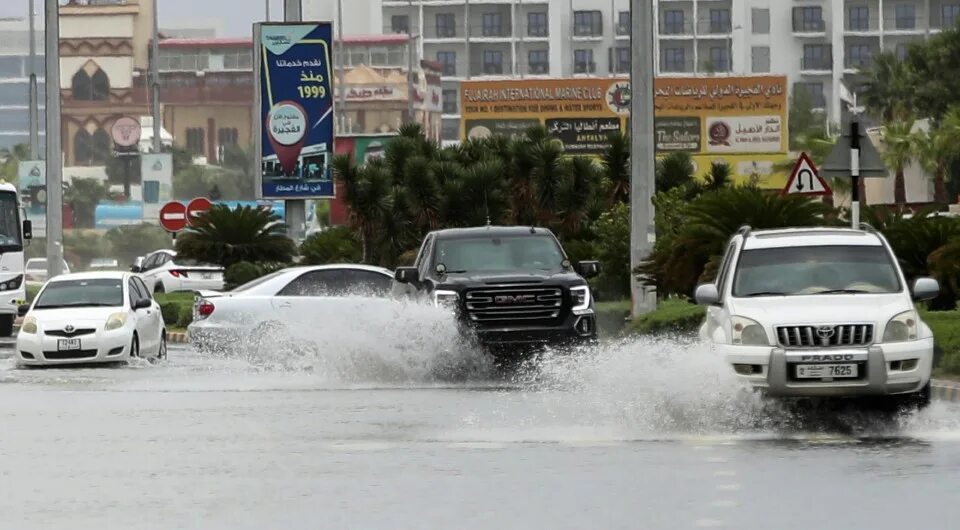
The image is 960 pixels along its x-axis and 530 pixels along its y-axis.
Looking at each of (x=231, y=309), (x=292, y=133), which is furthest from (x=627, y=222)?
(x=231, y=309)

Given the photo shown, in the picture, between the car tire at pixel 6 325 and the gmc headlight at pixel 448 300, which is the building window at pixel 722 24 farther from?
the gmc headlight at pixel 448 300

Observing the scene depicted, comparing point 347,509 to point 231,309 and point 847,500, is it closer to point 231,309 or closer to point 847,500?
point 847,500

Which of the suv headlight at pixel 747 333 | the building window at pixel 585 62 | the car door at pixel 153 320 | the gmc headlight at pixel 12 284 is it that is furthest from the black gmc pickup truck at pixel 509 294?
the building window at pixel 585 62

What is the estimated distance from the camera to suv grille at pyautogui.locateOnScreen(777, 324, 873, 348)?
17.8 meters

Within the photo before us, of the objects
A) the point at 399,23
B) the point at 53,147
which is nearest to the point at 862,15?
the point at 399,23

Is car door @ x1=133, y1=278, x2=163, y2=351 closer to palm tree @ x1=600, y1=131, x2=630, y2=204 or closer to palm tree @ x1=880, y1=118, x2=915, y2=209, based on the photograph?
palm tree @ x1=600, y1=131, x2=630, y2=204

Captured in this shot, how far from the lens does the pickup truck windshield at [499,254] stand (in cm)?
2677

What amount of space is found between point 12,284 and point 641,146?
13.5m

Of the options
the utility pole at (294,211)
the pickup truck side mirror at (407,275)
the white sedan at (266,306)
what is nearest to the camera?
the pickup truck side mirror at (407,275)

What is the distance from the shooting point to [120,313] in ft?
103

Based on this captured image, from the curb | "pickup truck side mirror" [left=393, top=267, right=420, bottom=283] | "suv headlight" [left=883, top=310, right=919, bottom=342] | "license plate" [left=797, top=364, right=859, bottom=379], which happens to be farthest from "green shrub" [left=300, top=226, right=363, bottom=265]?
"license plate" [left=797, top=364, right=859, bottom=379]

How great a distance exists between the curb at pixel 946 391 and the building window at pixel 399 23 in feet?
537

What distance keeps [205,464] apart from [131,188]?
178 m

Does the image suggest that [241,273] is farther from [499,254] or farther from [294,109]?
[499,254]
